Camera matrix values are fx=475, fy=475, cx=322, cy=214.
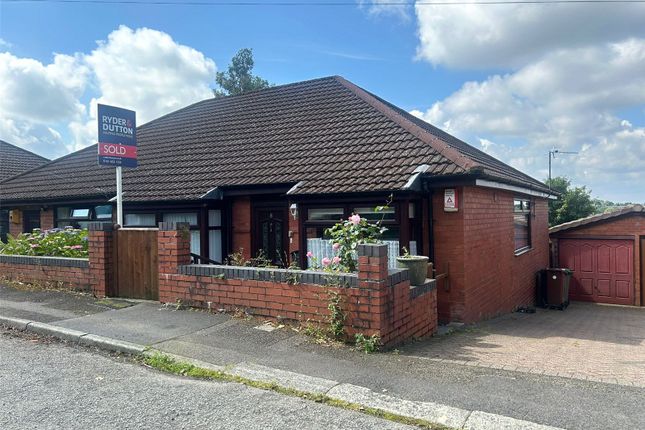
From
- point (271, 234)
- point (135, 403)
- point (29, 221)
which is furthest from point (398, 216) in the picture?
point (29, 221)

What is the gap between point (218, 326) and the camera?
6.09 meters

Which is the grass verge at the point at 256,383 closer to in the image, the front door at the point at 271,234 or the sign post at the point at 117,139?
the sign post at the point at 117,139

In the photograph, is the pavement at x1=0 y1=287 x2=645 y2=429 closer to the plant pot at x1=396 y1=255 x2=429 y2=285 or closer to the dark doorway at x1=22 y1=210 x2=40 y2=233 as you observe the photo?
the plant pot at x1=396 y1=255 x2=429 y2=285

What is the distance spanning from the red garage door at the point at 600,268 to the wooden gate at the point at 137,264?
15.1 m

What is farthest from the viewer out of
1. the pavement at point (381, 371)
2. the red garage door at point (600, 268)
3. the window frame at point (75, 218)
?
the red garage door at point (600, 268)

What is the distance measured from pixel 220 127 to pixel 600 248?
44.8ft

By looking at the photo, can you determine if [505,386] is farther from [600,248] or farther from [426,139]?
[600,248]

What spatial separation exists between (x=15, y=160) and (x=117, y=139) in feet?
50.3

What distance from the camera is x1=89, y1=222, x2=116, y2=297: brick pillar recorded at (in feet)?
26.0

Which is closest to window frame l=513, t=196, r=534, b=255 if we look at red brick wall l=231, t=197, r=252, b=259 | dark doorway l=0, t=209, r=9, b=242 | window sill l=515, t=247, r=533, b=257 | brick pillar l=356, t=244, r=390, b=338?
window sill l=515, t=247, r=533, b=257

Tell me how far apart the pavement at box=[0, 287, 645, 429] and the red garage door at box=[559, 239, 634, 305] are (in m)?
11.1

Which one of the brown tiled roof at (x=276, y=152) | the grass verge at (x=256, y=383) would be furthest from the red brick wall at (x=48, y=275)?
the grass verge at (x=256, y=383)

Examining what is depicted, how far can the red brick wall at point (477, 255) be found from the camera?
8438 mm

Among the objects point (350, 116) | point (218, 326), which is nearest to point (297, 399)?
point (218, 326)
